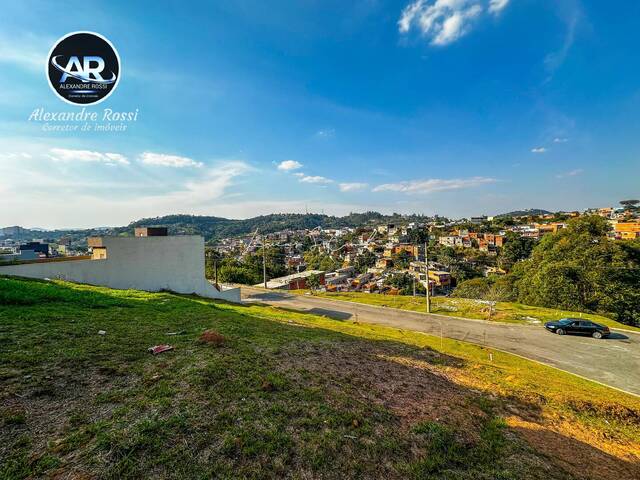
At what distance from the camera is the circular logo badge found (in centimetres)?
1327

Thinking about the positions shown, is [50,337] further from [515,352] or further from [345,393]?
[515,352]

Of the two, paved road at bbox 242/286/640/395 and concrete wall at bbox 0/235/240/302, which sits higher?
concrete wall at bbox 0/235/240/302

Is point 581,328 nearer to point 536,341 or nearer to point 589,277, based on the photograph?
point 536,341

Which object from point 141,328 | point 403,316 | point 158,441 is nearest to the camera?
point 158,441

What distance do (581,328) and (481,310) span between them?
6.48m

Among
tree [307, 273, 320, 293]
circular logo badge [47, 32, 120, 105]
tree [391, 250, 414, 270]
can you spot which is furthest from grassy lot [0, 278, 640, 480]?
tree [391, 250, 414, 270]

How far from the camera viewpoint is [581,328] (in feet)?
56.0

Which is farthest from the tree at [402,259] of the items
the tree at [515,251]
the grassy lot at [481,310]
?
the grassy lot at [481,310]

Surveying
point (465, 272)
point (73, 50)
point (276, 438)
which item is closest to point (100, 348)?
point (276, 438)

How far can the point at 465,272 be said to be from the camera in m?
65.3

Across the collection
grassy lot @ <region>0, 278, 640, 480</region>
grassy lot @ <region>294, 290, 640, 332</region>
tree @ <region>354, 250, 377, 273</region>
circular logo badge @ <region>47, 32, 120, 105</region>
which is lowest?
tree @ <region>354, 250, 377, 273</region>

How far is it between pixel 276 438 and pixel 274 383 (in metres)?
1.76

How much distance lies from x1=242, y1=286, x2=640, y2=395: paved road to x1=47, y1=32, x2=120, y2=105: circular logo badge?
1897 centimetres

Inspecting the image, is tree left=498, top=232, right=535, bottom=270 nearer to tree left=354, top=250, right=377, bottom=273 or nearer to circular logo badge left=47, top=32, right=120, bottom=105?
tree left=354, top=250, right=377, bottom=273
